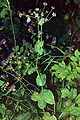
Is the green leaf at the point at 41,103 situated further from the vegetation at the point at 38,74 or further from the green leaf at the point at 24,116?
→ the green leaf at the point at 24,116

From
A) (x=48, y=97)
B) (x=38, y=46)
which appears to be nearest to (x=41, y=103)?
(x=48, y=97)

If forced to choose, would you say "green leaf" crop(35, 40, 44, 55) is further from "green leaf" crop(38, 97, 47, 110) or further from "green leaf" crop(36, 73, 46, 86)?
"green leaf" crop(38, 97, 47, 110)

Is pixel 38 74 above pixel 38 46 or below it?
below

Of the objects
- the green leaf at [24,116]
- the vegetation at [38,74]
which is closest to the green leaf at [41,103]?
the vegetation at [38,74]

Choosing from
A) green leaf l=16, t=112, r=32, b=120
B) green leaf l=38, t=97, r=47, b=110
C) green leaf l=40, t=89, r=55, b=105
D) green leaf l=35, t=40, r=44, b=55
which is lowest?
green leaf l=16, t=112, r=32, b=120

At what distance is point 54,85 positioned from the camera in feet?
9.29

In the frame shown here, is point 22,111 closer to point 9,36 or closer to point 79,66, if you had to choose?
point 79,66

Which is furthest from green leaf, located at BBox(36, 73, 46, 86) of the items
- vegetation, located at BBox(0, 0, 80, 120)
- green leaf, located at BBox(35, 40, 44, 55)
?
green leaf, located at BBox(35, 40, 44, 55)

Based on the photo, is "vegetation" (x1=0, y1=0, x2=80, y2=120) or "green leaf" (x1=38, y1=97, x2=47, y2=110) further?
"vegetation" (x1=0, y1=0, x2=80, y2=120)

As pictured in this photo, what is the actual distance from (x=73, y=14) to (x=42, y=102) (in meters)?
1.22

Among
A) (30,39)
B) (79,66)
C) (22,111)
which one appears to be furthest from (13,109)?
(30,39)

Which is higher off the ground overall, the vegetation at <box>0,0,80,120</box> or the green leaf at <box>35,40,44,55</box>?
the green leaf at <box>35,40,44,55</box>

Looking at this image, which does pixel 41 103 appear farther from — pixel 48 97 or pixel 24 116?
pixel 24 116

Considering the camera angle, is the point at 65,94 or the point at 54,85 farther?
the point at 54,85
